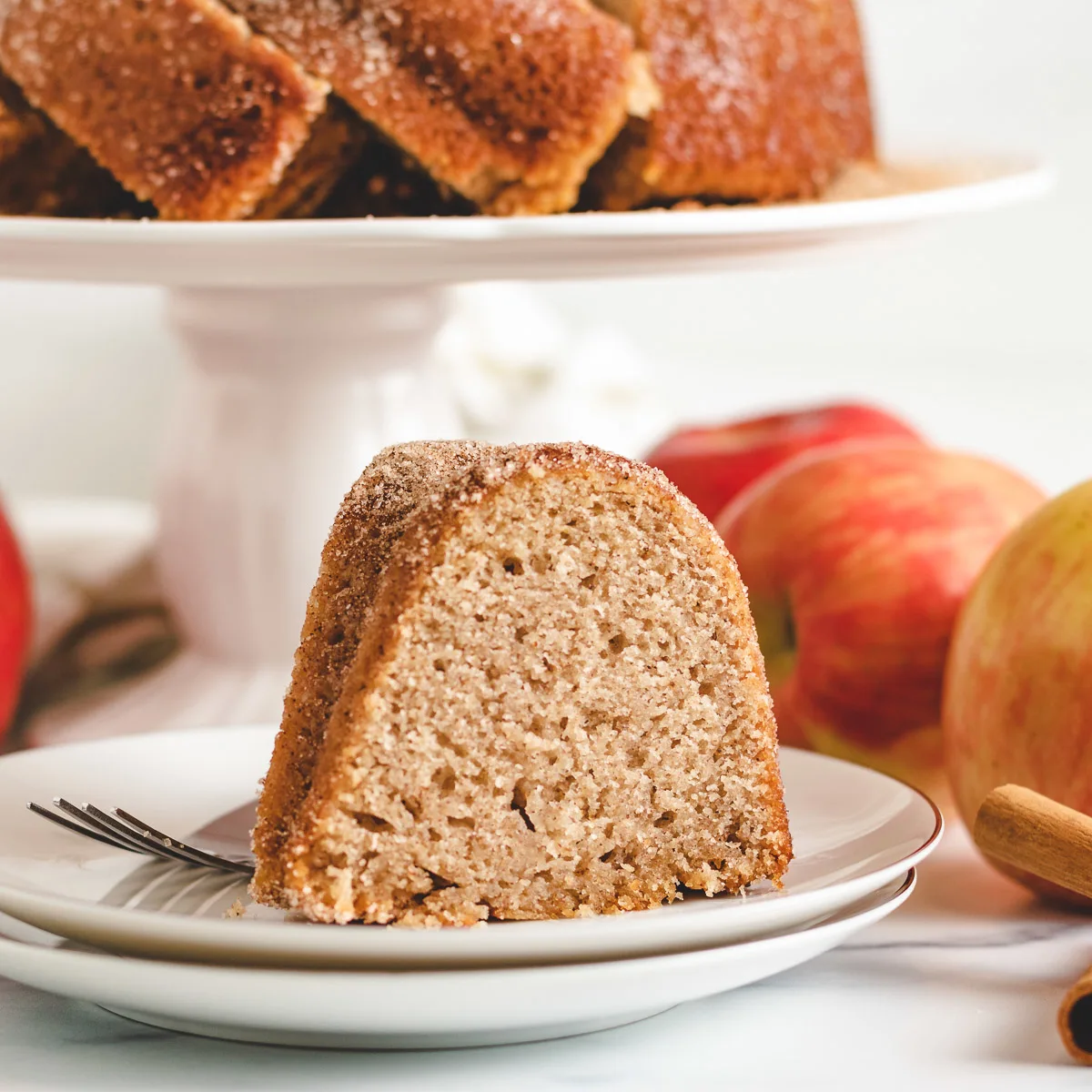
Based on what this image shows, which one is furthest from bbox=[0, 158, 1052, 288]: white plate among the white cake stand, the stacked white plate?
the stacked white plate

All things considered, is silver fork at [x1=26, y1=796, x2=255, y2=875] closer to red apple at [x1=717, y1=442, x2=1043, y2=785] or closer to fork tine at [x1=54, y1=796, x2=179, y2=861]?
fork tine at [x1=54, y1=796, x2=179, y2=861]

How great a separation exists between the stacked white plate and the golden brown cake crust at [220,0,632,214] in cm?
36

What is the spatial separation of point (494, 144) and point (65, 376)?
1.32m

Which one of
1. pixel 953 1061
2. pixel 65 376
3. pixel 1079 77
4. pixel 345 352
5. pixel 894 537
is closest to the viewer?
pixel 953 1061

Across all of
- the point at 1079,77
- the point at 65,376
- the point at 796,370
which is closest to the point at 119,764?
the point at 65,376

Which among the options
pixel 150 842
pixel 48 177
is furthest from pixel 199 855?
pixel 48 177

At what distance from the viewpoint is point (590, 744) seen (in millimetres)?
643

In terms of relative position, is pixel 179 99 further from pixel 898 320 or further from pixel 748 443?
pixel 898 320

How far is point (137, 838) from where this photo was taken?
0.68 metres

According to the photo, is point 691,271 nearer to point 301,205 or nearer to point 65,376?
point 301,205

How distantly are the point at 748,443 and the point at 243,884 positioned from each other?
693 millimetres

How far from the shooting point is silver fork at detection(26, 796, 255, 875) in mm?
679

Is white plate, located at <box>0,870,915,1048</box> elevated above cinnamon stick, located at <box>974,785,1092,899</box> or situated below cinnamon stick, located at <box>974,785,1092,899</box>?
above

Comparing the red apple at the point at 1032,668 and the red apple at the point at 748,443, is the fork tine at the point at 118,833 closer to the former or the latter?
the red apple at the point at 1032,668
